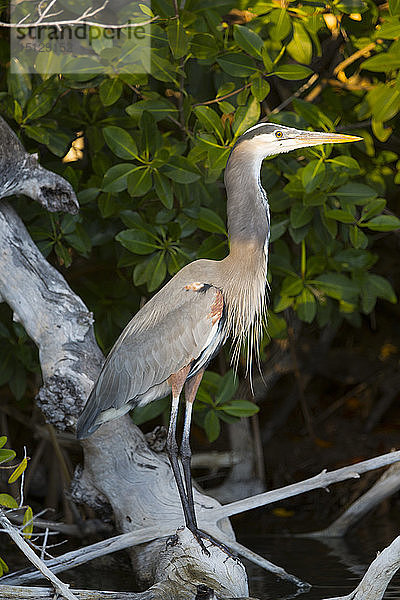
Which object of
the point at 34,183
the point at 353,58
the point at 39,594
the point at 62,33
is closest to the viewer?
the point at 39,594

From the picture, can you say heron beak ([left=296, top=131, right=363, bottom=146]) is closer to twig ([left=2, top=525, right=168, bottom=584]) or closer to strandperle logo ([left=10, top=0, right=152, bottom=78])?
strandperle logo ([left=10, top=0, right=152, bottom=78])

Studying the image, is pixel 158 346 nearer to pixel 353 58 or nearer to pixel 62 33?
pixel 62 33

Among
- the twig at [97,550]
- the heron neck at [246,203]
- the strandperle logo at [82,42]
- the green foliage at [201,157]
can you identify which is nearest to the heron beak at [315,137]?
the heron neck at [246,203]

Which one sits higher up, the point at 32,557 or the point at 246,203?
the point at 246,203

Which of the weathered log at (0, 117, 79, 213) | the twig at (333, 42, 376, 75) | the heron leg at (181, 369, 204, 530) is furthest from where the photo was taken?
the twig at (333, 42, 376, 75)

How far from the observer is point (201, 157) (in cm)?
368

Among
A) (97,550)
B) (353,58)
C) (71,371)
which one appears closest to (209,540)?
(97,550)

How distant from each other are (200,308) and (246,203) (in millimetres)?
406

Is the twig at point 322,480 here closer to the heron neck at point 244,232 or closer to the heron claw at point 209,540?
the heron claw at point 209,540

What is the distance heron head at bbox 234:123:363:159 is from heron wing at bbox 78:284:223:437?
0.52 meters

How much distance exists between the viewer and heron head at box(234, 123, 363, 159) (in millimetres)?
3164

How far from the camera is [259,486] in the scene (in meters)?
5.20

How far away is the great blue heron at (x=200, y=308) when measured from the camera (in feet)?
10.5

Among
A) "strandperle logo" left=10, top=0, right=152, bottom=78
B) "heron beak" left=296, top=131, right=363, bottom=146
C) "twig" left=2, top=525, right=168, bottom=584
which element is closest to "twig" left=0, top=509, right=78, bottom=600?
"twig" left=2, top=525, right=168, bottom=584
